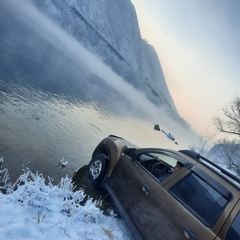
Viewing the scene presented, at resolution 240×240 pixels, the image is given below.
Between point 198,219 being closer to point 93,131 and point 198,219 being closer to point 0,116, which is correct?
point 0,116

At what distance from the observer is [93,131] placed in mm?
14383

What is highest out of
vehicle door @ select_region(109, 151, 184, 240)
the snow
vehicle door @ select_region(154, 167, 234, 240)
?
vehicle door @ select_region(154, 167, 234, 240)

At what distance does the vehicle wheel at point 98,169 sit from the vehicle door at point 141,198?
0.37 m

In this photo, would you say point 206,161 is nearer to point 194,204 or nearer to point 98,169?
point 194,204

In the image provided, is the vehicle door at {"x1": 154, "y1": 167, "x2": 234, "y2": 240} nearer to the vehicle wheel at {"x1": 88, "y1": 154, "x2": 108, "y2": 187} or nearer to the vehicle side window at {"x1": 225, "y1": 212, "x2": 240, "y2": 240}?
the vehicle side window at {"x1": 225, "y1": 212, "x2": 240, "y2": 240}

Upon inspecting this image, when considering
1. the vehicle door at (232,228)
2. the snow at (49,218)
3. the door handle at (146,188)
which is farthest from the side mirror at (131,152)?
the vehicle door at (232,228)

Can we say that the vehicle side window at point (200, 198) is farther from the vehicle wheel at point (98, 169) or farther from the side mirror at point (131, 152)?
the vehicle wheel at point (98, 169)

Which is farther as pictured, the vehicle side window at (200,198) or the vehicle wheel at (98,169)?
the vehicle wheel at (98,169)

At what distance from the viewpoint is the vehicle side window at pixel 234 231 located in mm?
3072

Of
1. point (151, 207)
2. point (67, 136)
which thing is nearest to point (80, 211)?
point (151, 207)

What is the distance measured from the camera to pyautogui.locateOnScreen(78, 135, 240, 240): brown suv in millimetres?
3379

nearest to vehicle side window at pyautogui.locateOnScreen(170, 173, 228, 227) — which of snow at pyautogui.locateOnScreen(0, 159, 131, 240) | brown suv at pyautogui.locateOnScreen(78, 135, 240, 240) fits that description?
brown suv at pyautogui.locateOnScreen(78, 135, 240, 240)

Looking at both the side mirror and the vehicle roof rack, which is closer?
the vehicle roof rack

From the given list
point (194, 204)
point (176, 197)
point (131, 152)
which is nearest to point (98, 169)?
point (131, 152)
